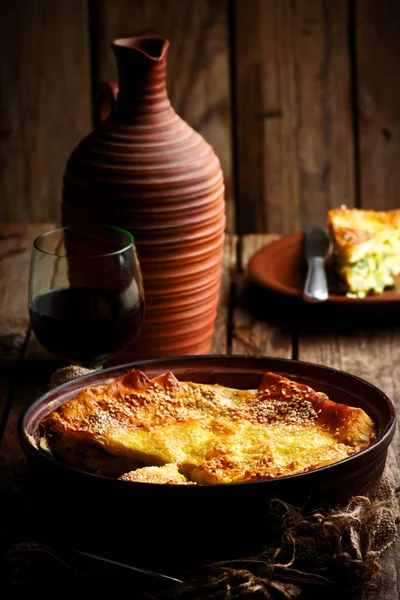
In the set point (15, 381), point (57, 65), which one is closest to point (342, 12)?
point (57, 65)

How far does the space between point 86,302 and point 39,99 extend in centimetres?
161

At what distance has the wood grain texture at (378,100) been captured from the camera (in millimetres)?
3229

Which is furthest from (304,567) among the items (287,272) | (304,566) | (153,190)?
(287,272)

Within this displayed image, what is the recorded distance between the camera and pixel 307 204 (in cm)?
349

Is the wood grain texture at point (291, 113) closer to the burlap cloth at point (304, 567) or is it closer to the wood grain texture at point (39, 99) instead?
the wood grain texture at point (39, 99)

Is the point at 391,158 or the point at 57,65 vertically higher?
the point at 57,65

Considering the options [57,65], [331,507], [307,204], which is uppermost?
[57,65]

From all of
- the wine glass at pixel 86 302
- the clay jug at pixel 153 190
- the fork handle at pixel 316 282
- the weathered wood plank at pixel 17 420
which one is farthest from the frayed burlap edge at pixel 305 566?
the fork handle at pixel 316 282

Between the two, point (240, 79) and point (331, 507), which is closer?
point (331, 507)

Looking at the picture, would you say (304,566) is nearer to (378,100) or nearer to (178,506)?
(178,506)

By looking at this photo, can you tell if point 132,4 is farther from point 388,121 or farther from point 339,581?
point 339,581

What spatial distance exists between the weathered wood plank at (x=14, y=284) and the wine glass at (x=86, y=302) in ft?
1.04

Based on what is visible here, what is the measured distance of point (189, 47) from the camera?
3.27 m

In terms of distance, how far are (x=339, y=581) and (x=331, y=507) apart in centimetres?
10
